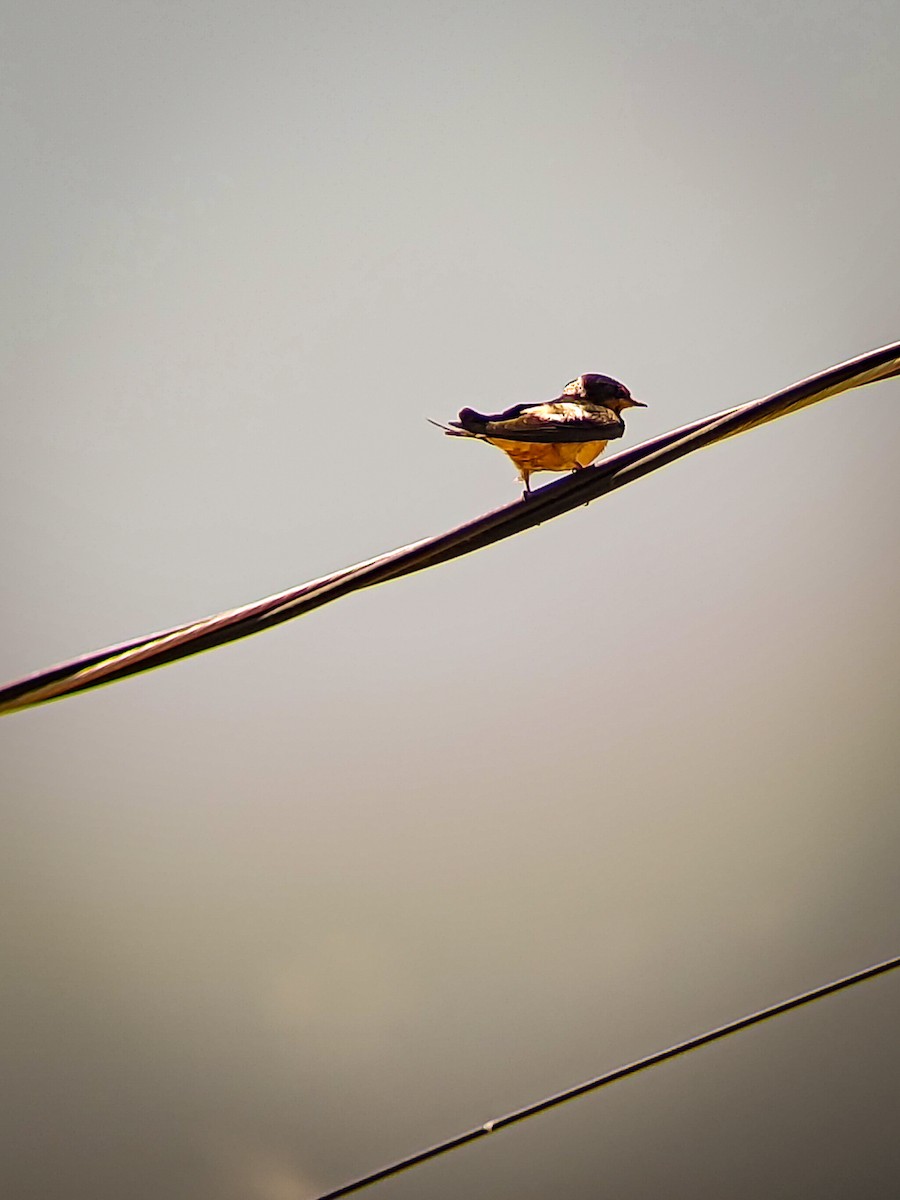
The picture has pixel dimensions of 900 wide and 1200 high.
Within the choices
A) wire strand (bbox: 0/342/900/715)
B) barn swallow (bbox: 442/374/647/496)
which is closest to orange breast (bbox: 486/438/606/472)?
barn swallow (bbox: 442/374/647/496)

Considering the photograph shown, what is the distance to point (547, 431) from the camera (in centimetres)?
89

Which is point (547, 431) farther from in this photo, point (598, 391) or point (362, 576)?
point (362, 576)

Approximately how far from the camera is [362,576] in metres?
0.73

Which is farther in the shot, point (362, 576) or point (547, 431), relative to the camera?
point (547, 431)

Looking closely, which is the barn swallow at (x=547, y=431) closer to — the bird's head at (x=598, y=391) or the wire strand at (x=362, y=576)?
the bird's head at (x=598, y=391)

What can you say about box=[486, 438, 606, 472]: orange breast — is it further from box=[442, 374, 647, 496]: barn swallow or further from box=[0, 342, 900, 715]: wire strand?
box=[0, 342, 900, 715]: wire strand

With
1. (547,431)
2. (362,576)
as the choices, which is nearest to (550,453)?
(547,431)

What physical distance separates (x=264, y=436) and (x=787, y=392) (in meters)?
1.24

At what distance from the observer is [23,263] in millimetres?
1749

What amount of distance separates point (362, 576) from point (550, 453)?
0.81 feet

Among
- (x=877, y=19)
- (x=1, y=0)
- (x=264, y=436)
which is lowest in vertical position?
(x=264, y=436)

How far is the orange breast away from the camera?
90 centimetres

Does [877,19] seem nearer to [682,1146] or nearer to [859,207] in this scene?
[859,207]

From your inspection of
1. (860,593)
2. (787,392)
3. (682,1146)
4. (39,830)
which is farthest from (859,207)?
(682,1146)
